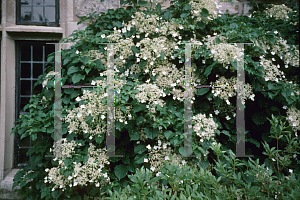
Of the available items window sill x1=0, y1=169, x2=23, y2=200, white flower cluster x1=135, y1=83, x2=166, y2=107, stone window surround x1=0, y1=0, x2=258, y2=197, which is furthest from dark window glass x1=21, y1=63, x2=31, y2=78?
white flower cluster x1=135, y1=83, x2=166, y2=107

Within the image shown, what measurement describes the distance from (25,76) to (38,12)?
85 centimetres

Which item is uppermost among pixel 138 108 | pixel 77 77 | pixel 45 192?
pixel 77 77

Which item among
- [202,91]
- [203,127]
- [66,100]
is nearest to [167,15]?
[202,91]

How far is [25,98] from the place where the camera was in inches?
109

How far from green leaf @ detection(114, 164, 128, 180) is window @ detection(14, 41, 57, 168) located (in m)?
1.46

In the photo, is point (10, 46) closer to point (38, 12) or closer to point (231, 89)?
point (38, 12)

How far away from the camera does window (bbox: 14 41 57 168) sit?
276cm

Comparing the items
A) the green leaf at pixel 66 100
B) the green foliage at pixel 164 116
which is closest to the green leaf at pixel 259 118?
the green foliage at pixel 164 116

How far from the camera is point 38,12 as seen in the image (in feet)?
9.20

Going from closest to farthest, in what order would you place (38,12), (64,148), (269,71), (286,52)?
(64,148)
(269,71)
(286,52)
(38,12)

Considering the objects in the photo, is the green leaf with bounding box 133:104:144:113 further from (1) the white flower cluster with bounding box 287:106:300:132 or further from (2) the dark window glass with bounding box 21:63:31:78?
(2) the dark window glass with bounding box 21:63:31:78

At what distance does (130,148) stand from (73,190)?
0.64m

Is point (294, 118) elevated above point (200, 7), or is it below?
below

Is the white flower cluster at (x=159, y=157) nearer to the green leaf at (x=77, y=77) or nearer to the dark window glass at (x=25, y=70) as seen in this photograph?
the green leaf at (x=77, y=77)
